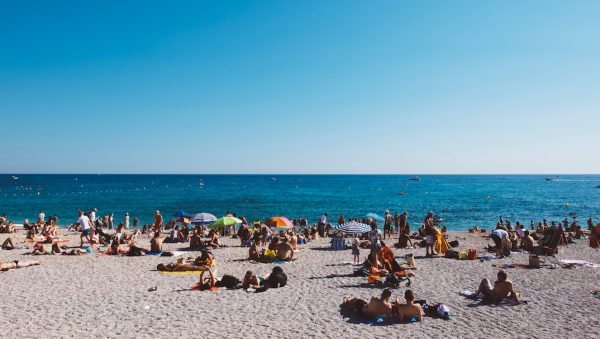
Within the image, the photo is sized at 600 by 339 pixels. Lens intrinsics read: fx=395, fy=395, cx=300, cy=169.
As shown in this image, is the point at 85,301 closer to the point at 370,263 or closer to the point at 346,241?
the point at 370,263

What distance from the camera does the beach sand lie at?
8203 millimetres

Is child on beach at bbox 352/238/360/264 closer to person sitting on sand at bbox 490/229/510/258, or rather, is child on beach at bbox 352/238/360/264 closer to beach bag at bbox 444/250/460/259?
beach bag at bbox 444/250/460/259

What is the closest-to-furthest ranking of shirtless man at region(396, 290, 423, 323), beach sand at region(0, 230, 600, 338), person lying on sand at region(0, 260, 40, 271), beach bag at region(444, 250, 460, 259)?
1. beach sand at region(0, 230, 600, 338)
2. shirtless man at region(396, 290, 423, 323)
3. person lying on sand at region(0, 260, 40, 271)
4. beach bag at region(444, 250, 460, 259)

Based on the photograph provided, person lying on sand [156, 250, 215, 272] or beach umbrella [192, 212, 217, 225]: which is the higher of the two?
beach umbrella [192, 212, 217, 225]

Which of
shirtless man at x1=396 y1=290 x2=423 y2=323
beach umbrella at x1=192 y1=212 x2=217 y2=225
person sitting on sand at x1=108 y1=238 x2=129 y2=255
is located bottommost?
person sitting on sand at x1=108 y1=238 x2=129 y2=255

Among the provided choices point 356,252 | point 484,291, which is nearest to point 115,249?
point 356,252

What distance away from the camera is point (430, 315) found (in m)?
9.00

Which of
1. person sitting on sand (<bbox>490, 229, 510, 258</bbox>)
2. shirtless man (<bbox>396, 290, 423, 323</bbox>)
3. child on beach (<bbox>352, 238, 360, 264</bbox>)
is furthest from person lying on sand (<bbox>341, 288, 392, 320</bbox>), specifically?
person sitting on sand (<bbox>490, 229, 510, 258</bbox>)

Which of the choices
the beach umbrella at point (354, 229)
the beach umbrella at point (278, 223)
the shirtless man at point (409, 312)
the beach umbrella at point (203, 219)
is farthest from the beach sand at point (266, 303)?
the beach umbrella at point (203, 219)

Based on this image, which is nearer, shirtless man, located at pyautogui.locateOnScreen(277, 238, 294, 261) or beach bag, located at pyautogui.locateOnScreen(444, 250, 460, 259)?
shirtless man, located at pyautogui.locateOnScreen(277, 238, 294, 261)

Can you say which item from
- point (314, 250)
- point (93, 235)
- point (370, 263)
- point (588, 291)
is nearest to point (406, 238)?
point (314, 250)

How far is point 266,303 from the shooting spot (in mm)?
10133

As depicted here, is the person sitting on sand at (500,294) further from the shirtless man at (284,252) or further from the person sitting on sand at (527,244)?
the person sitting on sand at (527,244)

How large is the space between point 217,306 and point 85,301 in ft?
11.5
